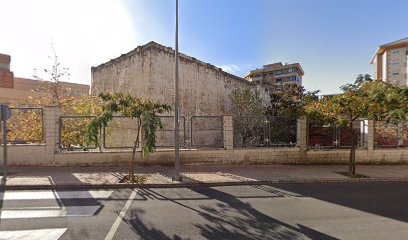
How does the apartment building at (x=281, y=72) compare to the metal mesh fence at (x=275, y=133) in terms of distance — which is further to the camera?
the apartment building at (x=281, y=72)

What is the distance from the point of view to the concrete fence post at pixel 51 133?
354 inches

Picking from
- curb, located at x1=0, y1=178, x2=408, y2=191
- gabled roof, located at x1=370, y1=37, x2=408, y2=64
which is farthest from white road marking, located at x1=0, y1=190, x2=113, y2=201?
gabled roof, located at x1=370, y1=37, x2=408, y2=64

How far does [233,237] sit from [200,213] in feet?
3.86

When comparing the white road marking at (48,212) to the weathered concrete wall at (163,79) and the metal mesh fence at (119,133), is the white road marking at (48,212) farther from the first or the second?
the weathered concrete wall at (163,79)

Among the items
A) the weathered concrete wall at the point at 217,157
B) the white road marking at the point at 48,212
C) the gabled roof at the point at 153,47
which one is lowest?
the white road marking at the point at 48,212

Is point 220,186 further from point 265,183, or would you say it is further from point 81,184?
point 81,184

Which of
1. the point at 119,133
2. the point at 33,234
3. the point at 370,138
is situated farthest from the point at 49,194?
the point at 370,138

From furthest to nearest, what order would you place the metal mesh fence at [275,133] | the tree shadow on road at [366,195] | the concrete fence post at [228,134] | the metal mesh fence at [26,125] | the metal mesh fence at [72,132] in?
the metal mesh fence at [275,133] → the concrete fence post at [228,134] → the metal mesh fence at [72,132] → the metal mesh fence at [26,125] → the tree shadow on road at [366,195]

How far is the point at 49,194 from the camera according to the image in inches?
233

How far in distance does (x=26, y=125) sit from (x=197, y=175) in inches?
302

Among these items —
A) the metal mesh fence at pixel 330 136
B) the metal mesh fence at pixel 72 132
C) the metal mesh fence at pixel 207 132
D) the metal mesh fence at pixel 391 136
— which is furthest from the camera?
the metal mesh fence at pixel 391 136

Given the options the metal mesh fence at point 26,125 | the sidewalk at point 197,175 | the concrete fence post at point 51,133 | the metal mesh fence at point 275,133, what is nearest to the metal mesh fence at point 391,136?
the sidewalk at point 197,175

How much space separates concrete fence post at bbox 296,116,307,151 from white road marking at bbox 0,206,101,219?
875 centimetres

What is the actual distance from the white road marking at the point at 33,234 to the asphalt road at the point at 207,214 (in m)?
0.01
